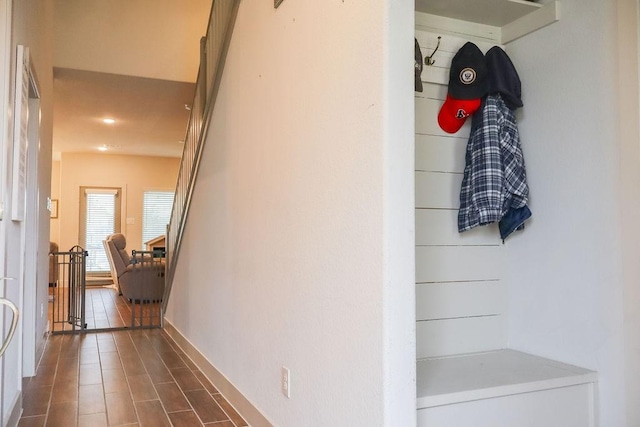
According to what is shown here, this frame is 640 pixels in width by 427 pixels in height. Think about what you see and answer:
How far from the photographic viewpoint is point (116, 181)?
959cm

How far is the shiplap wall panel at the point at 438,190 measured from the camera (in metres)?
2.09

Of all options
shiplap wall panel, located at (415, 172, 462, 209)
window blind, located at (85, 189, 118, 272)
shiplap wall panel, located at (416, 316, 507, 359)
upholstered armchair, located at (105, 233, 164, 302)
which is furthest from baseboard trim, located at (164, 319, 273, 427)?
window blind, located at (85, 189, 118, 272)

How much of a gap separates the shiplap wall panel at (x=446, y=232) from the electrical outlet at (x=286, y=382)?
77 centimetres

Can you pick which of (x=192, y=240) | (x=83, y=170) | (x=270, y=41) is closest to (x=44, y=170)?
(x=192, y=240)

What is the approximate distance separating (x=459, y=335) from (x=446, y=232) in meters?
0.45

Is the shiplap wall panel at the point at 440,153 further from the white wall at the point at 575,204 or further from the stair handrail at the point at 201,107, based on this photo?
the stair handrail at the point at 201,107

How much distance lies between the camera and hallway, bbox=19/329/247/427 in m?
2.56

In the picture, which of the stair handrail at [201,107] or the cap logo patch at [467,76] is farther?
the stair handrail at [201,107]

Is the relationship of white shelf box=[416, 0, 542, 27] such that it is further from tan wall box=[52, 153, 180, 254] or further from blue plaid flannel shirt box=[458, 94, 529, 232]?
tan wall box=[52, 153, 180, 254]

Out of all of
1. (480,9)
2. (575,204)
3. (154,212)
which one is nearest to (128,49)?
(480,9)

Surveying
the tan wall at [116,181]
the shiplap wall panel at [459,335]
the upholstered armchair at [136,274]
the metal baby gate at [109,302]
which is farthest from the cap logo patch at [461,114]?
the tan wall at [116,181]

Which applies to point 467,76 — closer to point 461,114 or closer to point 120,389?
point 461,114

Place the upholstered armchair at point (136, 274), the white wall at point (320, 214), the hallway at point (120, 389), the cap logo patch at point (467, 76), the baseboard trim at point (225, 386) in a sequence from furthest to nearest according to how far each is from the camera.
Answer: the upholstered armchair at point (136, 274)
the hallway at point (120, 389)
the baseboard trim at point (225, 386)
the cap logo patch at point (467, 76)
the white wall at point (320, 214)

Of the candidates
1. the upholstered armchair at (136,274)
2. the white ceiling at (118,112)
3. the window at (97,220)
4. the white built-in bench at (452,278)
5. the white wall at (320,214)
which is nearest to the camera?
the white wall at (320,214)
